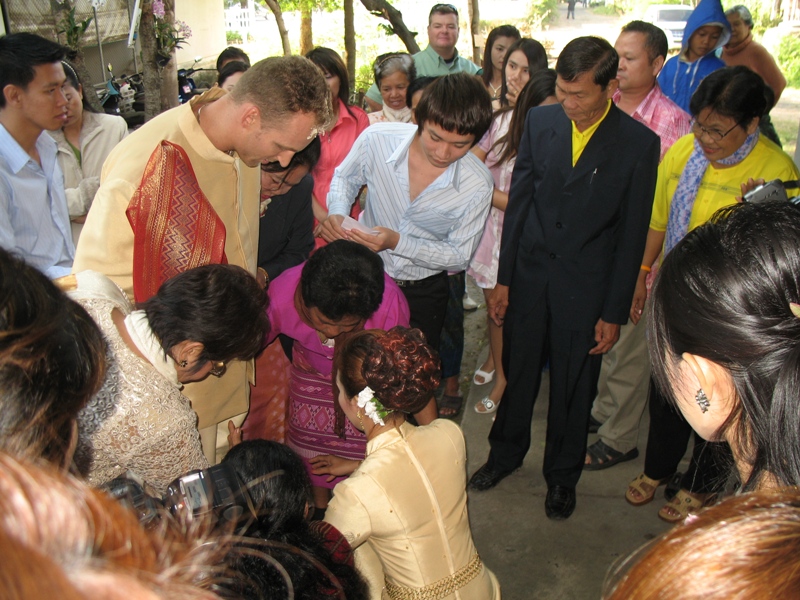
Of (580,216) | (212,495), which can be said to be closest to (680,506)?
(580,216)

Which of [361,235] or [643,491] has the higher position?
[361,235]

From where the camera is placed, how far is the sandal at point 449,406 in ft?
12.7

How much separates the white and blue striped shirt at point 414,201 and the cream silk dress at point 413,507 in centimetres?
113

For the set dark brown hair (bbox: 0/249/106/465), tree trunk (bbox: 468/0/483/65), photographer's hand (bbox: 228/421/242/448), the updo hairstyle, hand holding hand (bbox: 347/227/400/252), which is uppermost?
tree trunk (bbox: 468/0/483/65)

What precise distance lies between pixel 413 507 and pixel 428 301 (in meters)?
1.47

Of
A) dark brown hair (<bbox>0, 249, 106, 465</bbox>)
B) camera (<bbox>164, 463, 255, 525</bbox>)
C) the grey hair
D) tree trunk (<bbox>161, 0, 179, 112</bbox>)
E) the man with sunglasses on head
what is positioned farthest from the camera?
tree trunk (<bbox>161, 0, 179, 112</bbox>)

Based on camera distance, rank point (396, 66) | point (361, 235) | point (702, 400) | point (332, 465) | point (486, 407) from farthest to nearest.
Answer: point (396, 66) < point (486, 407) < point (361, 235) < point (332, 465) < point (702, 400)

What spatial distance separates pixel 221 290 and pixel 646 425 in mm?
2792

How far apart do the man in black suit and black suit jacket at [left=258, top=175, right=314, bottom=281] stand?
2.90 ft

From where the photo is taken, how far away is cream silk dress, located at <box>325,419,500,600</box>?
1805 millimetres

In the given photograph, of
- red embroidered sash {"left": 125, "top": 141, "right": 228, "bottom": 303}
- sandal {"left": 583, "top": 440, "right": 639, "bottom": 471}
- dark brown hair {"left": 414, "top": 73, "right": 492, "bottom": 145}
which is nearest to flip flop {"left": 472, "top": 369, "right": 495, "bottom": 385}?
sandal {"left": 583, "top": 440, "right": 639, "bottom": 471}

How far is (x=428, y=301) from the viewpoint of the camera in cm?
320

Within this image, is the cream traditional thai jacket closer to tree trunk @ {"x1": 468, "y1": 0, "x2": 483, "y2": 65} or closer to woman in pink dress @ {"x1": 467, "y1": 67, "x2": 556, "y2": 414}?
woman in pink dress @ {"x1": 467, "y1": 67, "x2": 556, "y2": 414}

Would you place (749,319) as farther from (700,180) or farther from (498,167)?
(498,167)
